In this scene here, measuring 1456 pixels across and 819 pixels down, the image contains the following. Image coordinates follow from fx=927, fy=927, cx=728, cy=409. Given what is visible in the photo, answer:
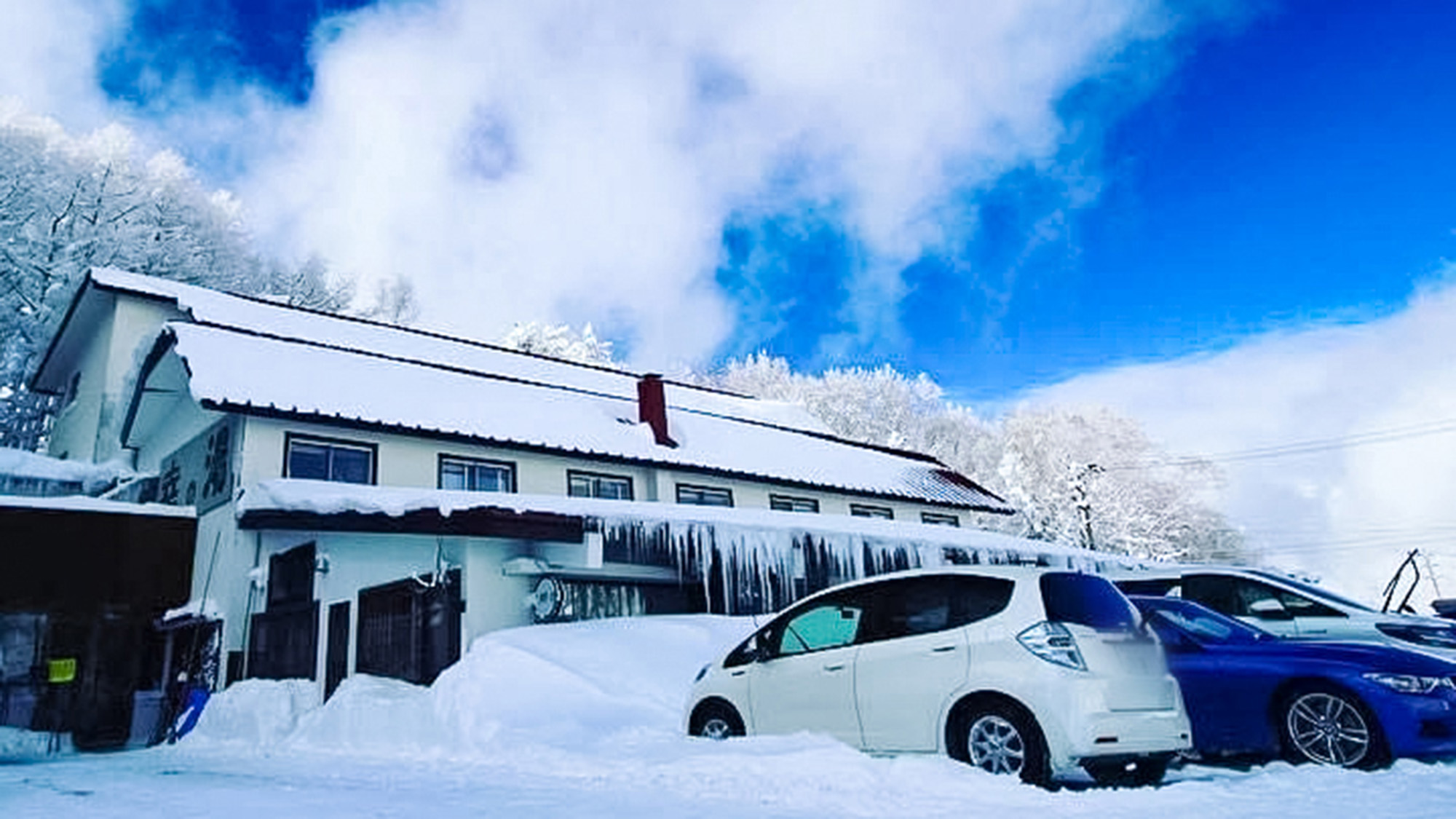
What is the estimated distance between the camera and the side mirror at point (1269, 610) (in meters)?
8.99

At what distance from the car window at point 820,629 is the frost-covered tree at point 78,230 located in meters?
31.3

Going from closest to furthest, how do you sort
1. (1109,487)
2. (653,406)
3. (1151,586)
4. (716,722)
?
(716,722), (1151,586), (653,406), (1109,487)

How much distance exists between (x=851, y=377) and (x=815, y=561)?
121 feet

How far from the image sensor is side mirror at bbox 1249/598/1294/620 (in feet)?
29.5

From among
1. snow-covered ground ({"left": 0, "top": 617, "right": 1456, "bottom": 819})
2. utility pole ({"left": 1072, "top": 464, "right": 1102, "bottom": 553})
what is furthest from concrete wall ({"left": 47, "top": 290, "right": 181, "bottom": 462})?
utility pole ({"left": 1072, "top": 464, "right": 1102, "bottom": 553})

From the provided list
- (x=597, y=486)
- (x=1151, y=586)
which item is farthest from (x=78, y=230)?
(x=1151, y=586)

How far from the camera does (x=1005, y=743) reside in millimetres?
6012

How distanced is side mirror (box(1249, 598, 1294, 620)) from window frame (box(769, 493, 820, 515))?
1325cm

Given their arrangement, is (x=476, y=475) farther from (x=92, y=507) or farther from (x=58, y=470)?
(x=58, y=470)

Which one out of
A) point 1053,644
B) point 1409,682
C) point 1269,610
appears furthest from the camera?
point 1269,610

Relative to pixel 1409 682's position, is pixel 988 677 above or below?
above

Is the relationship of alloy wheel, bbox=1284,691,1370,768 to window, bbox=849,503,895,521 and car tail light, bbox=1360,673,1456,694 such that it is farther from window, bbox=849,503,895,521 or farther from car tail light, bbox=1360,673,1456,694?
window, bbox=849,503,895,521

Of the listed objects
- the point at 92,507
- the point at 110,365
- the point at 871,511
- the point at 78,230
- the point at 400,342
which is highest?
the point at 78,230

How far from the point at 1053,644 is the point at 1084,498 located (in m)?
35.3
